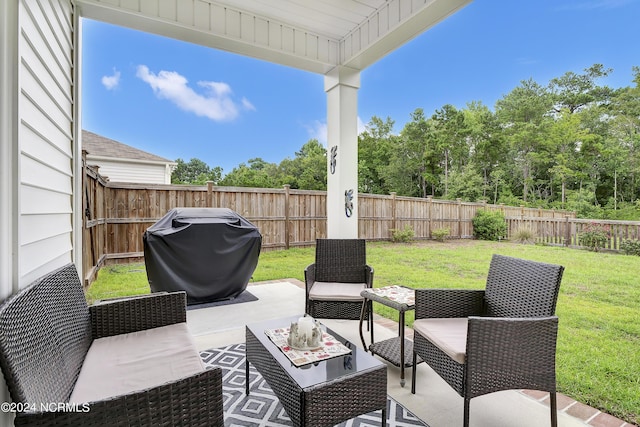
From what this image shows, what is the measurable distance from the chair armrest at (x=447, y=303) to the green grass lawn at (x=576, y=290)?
0.69m

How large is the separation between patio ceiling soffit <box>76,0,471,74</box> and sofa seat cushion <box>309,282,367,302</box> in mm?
2317

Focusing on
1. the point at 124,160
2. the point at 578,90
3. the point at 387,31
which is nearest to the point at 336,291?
the point at 387,31

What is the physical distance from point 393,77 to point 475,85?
394cm

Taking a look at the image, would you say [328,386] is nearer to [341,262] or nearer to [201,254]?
[341,262]

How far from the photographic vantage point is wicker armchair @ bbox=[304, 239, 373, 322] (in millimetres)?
2885

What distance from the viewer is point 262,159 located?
39.5ft

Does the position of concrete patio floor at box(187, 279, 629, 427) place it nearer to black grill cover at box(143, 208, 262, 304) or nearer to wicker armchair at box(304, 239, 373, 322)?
wicker armchair at box(304, 239, 373, 322)

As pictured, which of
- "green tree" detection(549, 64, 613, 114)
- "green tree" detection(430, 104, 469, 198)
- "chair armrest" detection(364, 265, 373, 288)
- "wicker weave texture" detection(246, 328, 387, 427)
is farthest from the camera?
"green tree" detection(430, 104, 469, 198)

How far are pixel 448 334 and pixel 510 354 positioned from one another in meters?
0.32

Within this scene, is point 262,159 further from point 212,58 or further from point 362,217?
point 362,217

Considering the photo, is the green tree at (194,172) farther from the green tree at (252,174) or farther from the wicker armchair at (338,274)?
the wicker armchair at (338,274)

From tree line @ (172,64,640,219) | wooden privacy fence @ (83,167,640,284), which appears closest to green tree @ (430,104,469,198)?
tree line @ (172,64,640,219)

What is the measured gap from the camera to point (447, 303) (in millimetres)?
2004

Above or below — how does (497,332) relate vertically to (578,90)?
below
